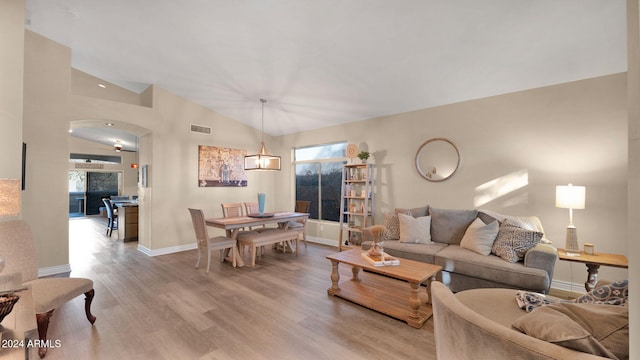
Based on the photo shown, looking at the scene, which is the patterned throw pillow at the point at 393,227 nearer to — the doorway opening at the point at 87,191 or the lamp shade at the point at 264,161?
the lamp shade at the point at 264,161

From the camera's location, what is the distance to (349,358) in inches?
76.6

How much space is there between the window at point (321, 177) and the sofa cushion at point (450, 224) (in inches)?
90.0

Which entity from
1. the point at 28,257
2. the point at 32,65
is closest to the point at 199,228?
the point at 28,257

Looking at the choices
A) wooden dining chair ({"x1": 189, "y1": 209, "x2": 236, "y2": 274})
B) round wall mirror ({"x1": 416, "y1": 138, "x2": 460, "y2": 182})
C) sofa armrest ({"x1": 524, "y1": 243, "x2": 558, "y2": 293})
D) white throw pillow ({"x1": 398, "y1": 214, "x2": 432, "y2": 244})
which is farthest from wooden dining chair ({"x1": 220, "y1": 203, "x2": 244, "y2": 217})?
sofa armrest ({"x1": 524, "y1": 243, "x2": 558, "y2": 293})

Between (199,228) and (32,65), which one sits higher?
(32,65)

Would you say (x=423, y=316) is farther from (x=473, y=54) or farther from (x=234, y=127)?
(x=234, y=127)

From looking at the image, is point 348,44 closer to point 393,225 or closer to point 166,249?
point 393,225

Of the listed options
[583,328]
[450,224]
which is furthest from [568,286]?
[583,328]

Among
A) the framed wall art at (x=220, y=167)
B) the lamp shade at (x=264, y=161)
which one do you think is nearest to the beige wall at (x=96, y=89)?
the framed wall art at (x=220, y=167)

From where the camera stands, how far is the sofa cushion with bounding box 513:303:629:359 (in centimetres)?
93

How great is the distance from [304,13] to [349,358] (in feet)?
10.4

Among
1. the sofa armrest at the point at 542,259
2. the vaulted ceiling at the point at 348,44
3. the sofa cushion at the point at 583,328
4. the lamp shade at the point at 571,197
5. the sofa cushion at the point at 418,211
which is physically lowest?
the sofa armrest at the point at 542,259

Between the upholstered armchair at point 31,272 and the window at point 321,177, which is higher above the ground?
the window at point 321,177

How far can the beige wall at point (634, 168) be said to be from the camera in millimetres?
762
